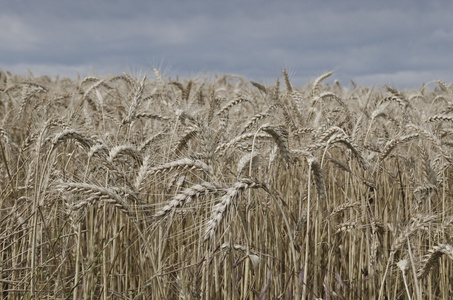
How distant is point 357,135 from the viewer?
301cm

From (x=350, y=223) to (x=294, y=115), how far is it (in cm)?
121

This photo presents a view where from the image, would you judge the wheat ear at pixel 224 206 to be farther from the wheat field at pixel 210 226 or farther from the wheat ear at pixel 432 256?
the wheat ear at pixel 432 256

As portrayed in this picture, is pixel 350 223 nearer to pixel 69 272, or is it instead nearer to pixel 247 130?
pixel 247 130

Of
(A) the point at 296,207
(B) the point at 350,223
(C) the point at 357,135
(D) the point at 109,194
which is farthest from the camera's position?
(C) the point at 357,135

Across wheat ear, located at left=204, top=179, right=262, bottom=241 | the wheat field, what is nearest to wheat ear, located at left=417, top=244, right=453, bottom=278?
the wheat field

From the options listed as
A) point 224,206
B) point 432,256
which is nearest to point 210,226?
point 224,206

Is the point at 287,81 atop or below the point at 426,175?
atop

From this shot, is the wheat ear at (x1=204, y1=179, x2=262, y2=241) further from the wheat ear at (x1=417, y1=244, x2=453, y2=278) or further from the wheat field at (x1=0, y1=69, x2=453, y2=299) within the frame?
the wheat ear at (x1=417, y1=244, x2=453, y2=278)

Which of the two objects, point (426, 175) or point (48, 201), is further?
point (426, 175)

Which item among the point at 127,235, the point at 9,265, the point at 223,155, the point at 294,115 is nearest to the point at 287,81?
the point at 294,115

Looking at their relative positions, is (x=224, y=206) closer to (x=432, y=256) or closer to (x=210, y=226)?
(x=210, y=226)

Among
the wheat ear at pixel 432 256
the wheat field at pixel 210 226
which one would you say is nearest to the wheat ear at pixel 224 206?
the wheat field at pixel 210 226

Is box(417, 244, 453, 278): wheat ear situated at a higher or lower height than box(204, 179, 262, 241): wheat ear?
lower

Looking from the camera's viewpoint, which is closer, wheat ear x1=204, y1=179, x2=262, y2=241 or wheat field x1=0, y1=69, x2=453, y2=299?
wheat ear x1=204, y1=179, x2=262, y2=241
